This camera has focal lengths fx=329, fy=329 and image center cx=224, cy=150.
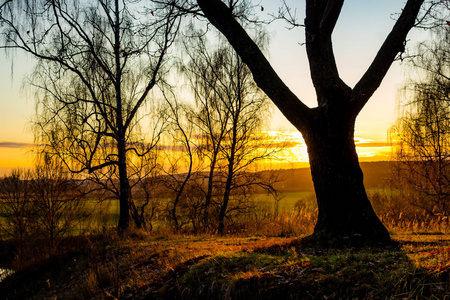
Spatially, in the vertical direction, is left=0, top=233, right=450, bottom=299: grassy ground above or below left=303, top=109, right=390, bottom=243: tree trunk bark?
below

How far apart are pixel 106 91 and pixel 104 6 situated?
3.03 meters

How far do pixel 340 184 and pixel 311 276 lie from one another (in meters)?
2.19

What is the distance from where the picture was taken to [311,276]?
14.9ft

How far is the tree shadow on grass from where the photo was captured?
3898mm

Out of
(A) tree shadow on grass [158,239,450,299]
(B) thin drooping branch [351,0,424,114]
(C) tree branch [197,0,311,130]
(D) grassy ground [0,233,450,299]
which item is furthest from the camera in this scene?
(C) tree branch [197,0,311,130]

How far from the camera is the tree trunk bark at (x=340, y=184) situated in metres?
6.14

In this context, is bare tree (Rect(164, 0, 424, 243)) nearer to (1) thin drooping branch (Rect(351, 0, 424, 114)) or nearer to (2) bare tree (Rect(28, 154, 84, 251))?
(1) thin drooping branch (Rect(351, 0, 424, 114))

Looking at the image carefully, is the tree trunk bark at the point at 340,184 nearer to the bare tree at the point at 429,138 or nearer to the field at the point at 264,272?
the field at the point at 264,272

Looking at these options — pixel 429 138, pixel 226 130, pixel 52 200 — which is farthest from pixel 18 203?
pixel 429 138

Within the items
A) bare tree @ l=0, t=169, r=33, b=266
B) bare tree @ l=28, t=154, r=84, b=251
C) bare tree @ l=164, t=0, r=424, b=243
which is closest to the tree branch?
bare tree @ l=164, t=0, r=424, b=243

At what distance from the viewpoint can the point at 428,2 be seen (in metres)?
7.07

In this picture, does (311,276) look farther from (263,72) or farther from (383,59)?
(383,59)

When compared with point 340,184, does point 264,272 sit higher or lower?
lower

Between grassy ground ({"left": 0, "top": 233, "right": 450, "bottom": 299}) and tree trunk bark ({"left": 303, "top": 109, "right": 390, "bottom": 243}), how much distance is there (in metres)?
0.42
